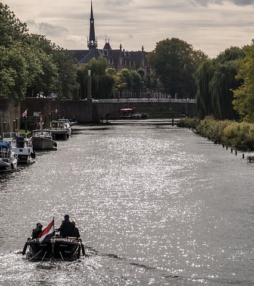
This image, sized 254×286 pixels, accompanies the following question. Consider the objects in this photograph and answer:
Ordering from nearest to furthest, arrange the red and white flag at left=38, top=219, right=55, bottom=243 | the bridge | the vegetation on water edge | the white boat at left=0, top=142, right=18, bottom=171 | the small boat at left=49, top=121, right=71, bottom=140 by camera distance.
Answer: the red and white flag at left=38, top=219, right=55, bottom=243 < the white boat at left=0, top=142, right=18, bottom=171 < the vegetation on water edge < the small boat at left=49, top=121, right=71, bottom=140 < the bridge

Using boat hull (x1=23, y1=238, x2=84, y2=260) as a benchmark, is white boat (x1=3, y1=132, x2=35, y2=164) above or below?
above

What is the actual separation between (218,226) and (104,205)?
10.1m

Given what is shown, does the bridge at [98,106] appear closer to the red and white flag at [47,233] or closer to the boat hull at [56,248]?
the boat hull at [56,248]

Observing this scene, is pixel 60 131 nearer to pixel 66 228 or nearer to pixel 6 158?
pixel 6 158

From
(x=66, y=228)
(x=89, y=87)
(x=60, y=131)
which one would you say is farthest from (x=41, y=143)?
(x=89, y=87)

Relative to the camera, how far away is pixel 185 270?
3806 cm

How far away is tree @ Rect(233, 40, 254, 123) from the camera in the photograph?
105312 mm

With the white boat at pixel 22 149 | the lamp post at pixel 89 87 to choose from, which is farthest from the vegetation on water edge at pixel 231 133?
the lamp post at pixel 89 87

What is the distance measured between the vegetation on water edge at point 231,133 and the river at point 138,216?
6871 mm

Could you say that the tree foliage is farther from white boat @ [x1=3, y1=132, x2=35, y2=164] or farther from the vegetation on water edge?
white boat @ [x1=3, y1=132, x2=35, y2=164]

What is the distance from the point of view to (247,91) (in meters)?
108

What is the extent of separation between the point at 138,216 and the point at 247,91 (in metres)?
60.5

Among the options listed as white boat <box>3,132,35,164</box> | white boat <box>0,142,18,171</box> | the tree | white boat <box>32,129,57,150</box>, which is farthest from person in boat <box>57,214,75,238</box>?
the tree

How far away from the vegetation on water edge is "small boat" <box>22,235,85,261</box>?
184 feet
